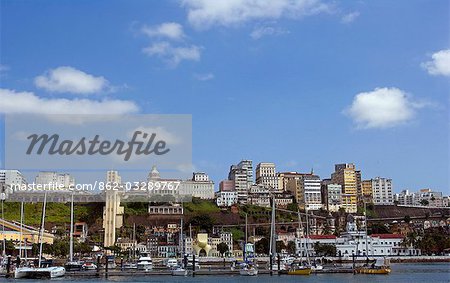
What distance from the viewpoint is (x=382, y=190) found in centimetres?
9475

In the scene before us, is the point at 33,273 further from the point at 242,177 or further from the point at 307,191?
the point at 242,177

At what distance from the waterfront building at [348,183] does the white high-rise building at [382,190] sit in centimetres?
488

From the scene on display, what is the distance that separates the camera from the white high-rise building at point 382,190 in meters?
93.5

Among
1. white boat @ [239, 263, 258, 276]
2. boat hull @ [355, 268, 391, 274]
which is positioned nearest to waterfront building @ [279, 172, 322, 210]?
boat hull @ [355, 268, 391, 274]

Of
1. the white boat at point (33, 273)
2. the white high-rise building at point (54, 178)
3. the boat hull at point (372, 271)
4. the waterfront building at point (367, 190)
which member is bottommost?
the boat hull at point (372, 271)

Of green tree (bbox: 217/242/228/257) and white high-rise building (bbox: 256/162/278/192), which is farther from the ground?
white high-rise building (bbox: 256/162/278/192)

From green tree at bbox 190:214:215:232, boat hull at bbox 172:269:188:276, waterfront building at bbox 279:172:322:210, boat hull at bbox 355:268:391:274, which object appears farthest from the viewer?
waterfront building at bbox 279:172:322:210

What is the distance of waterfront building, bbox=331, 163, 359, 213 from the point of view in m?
83.2

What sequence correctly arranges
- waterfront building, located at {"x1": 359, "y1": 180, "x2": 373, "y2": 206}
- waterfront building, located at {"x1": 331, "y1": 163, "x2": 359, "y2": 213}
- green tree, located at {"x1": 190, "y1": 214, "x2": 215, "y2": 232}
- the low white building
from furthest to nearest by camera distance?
waterfront building, located at {"x1": 359, "y1": 180, "x2": 373, "y2": 206}
waterfront building, located at {"x1": 331, "y1": 163, "x2": 359, "y2": 213}
green tree, located at {"x1": 190, "y1": 214, "x2": 215, "y2": 232}
the low white building

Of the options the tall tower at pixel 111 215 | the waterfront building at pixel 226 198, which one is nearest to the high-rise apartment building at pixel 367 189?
the waterfront building at pixel 226 198

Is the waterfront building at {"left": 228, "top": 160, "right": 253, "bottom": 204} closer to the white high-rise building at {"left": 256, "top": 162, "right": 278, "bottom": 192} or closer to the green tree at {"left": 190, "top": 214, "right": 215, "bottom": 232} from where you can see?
the white high-rise building at {"left": 256, "top": 162, "right": 278, "bottom": 192}

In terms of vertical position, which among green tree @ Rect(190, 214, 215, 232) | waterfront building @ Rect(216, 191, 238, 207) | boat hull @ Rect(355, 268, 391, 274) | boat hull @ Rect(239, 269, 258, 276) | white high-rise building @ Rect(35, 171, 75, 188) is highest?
white high-rise building @ Rect(35, 171, 75, 188)

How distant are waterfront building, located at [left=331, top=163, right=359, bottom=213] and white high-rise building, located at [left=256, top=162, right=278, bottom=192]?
9762 millimetres

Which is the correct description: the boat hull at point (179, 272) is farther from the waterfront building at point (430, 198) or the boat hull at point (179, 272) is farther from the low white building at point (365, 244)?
the waterfront building at point (430, 198)
